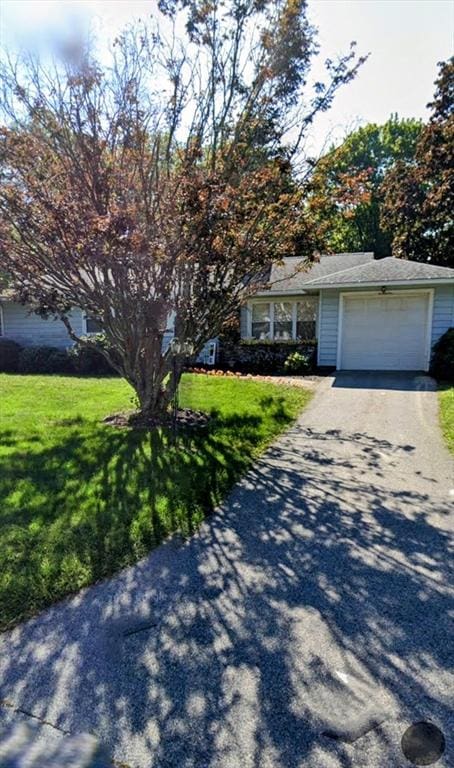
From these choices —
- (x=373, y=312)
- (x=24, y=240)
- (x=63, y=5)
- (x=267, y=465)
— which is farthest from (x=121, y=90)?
(x=373, y=312)

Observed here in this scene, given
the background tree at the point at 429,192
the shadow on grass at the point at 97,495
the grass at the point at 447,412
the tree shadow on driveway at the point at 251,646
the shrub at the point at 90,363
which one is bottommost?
the tree shadow on driveway at the point at 251,646

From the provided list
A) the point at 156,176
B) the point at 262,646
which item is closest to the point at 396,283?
the point at 156,176

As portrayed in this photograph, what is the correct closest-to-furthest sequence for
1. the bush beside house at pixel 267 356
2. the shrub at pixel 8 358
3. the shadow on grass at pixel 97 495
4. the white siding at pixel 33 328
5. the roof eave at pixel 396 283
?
1. the shadow on grass at pixel 97 495
2. the roof eave at pixel 396 283
3. the bush beside house at pixel 267 356
4. the shrub at pixel 8 358
5. the white siding at pixel 33 328

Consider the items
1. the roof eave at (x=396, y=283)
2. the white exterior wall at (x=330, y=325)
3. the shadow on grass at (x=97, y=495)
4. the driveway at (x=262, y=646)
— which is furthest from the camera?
the white exterior wall at (x=330, y=325)

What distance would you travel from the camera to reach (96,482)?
4.81m

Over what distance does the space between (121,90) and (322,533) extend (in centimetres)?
627

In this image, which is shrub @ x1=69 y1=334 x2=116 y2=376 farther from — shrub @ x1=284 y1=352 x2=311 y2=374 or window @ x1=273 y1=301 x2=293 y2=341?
window @ x1=273 y1=301 x2=293 y2=341

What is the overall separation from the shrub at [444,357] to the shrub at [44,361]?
10650 millimetres

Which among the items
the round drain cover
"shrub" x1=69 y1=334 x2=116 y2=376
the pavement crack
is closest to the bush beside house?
"shrub" x1=69 y1=334 x2=116 y2=376

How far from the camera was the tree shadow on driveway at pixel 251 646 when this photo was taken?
200 cm

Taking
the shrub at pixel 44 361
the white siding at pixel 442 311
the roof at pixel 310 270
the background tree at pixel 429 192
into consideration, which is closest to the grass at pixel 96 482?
the shrub at pixel 44 361

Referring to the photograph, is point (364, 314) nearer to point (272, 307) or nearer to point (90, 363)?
point (272, 307)

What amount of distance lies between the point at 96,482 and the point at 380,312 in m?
10.3

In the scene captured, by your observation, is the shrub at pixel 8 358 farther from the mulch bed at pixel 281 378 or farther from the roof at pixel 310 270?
the roof at pixel 310 270
